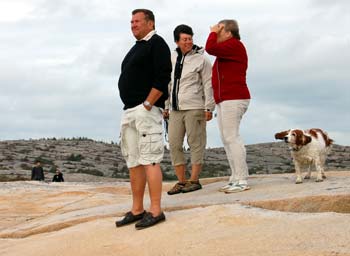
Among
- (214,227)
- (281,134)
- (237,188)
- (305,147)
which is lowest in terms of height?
(214,227)

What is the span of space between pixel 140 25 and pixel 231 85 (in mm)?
1729

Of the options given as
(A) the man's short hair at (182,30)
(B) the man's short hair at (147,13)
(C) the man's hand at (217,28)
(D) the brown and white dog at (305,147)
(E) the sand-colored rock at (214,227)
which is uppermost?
(A) the man's short hair at (182,30)

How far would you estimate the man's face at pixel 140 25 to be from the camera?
20.6ft

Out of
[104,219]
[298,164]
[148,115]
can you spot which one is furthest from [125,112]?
[298,164]

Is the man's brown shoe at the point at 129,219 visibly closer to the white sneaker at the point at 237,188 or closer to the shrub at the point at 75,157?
the white sneaker at the point at 237,188

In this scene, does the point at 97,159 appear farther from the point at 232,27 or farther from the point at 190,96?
the point at 232,27

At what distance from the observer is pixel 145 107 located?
241 inches

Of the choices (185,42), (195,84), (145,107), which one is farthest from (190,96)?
(145,107)

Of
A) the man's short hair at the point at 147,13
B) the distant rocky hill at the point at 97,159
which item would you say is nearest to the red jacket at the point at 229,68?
the man's short hair at the point at 147,13

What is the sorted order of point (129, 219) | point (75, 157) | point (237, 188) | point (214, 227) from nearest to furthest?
1. point (214, 227)
2. point (129, 219)
3. point (237, 188)
4. point (75, 157)

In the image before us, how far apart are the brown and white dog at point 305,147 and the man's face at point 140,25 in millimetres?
2569

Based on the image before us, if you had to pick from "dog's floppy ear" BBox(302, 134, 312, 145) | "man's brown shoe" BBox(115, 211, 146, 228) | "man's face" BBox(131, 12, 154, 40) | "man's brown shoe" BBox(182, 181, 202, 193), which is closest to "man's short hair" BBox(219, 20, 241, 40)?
"dog's floppy ear" BBox(302, 134, 312, 145)

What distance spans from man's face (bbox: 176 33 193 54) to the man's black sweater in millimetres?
1893

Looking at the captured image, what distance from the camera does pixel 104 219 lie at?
7.07 meters
